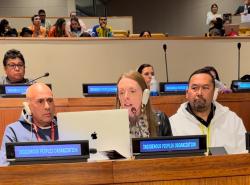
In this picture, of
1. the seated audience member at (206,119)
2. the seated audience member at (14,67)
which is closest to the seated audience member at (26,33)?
the seated audience member at (14,67)

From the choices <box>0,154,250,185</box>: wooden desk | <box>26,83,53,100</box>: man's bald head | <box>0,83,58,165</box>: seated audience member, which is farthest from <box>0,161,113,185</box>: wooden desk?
<box>26,83,53,100</box>: man's bald head

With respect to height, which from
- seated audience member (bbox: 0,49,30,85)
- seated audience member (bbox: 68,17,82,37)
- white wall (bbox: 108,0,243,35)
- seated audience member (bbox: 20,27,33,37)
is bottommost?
seated audience member (bbox: 0,49,30,85)

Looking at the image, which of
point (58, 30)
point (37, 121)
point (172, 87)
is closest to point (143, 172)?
point (37, 121)

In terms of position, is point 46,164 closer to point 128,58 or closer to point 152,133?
point 152,133

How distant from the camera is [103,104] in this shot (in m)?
4.02

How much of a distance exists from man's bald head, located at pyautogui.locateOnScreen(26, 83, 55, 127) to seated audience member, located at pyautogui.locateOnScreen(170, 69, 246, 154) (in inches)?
32.3

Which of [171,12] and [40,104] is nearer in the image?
[40,104]

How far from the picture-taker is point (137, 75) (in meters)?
2.58

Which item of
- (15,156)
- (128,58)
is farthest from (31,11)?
(15,156)

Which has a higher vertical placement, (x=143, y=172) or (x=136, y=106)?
(x=136, y=106)

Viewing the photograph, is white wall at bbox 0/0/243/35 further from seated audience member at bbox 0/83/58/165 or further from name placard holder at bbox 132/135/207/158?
name placard holder at bbox 132/135/207/158

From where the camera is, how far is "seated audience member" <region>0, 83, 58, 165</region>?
2.66 meters

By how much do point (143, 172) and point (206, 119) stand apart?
1.65 metres

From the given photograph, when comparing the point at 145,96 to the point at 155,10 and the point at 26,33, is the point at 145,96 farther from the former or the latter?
the point at 155,10
